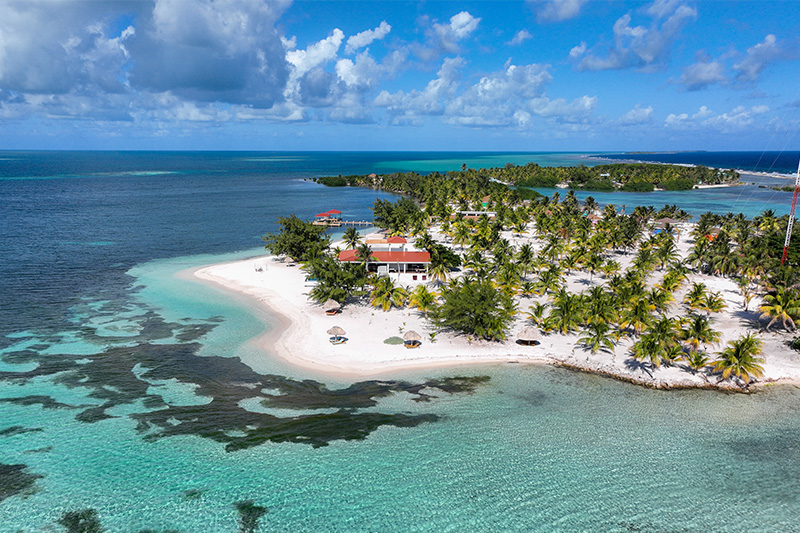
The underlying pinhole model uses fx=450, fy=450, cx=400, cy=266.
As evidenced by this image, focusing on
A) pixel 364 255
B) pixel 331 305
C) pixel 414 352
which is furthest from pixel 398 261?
pixel 414 352

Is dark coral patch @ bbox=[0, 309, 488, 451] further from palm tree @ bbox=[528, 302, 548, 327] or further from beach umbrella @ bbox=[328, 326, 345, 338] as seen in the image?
palm tree @ bbox=[528, 302, 548, 327]

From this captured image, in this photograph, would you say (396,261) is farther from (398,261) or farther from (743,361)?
(743,361)

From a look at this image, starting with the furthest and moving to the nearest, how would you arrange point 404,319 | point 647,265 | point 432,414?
point 647,265, point 404,319, point 432,414

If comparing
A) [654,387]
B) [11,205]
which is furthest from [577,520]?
[11,205]

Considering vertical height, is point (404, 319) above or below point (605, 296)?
below

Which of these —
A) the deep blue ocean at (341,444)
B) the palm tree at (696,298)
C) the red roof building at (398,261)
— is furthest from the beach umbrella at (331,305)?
the palm tree at (696,298)

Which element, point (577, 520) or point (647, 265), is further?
point (647, 265)

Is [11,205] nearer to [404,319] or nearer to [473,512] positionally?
[404,319]
